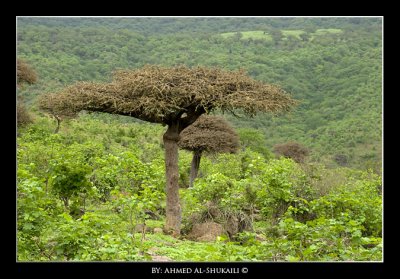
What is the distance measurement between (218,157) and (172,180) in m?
10.3

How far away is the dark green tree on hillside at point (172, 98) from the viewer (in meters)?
8.70

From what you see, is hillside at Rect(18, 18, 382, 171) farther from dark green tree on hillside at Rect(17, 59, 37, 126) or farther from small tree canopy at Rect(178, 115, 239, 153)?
small tree canopy at Rect(178, 115, 239, 153)

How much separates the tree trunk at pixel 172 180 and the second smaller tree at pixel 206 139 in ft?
24.4

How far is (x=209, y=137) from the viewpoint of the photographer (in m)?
17.8

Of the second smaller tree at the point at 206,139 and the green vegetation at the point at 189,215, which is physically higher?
the second smaller tree at the point at 206,139

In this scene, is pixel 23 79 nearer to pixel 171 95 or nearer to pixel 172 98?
pixel 171 95

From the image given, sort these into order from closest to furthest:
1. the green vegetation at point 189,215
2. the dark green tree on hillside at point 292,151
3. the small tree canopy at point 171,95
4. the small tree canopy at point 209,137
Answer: the green vegetation at point 189,215, the small tree canopy at point 171,95, the small tree canopy at point 209,137, the dark green tree on hillside at point 292,151

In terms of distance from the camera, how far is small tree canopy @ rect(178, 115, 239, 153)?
56.8ft

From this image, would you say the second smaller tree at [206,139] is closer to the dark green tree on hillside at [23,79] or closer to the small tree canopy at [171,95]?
the dark green tree on hillside at [23,79]

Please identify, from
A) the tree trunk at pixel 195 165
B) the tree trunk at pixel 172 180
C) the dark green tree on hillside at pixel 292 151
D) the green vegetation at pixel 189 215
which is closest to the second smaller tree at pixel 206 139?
the tree trunk at pixel 195 165

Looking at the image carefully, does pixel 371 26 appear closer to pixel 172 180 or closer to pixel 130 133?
pixel 130 133

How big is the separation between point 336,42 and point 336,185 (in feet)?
185

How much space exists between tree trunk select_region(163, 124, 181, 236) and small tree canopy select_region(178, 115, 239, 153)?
7463 millimetres
